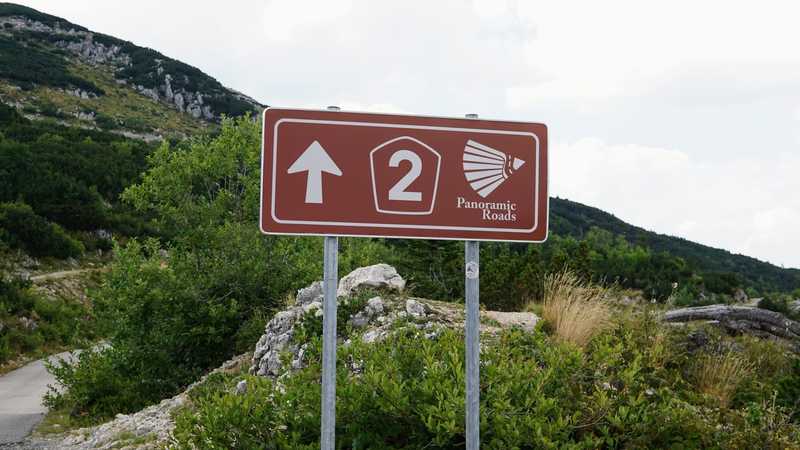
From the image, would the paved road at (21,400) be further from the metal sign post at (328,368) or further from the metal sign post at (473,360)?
the metal sign post at (473,360)

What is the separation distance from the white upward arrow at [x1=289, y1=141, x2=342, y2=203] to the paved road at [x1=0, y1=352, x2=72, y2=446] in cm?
878

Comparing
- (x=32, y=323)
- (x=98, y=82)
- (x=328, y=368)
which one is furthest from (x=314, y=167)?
(x=98, y=82)

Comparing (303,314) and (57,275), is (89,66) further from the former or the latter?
(303,314)

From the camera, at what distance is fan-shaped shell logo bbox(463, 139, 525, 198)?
3729 millimetres

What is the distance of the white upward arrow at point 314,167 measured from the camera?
3576 mm

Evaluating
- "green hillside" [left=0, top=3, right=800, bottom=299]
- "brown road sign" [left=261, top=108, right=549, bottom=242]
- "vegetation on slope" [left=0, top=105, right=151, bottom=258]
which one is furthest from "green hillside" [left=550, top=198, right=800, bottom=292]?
"brown road sign" [left=261, top=108, right=549, bottom=242]

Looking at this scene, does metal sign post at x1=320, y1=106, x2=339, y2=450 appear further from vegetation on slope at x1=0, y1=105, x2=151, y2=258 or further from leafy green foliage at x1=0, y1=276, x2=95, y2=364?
vegetation on slope at x1=0, y1=105, x2=151, y2=258

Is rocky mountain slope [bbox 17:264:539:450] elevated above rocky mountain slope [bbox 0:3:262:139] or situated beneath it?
situated beneath

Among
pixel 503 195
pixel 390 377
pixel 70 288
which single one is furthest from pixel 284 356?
pixel 70 288

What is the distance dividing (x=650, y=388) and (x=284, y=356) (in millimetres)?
3123

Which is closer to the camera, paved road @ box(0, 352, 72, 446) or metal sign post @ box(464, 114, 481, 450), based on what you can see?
metal sign post @ box(464, 114, 481, 450)

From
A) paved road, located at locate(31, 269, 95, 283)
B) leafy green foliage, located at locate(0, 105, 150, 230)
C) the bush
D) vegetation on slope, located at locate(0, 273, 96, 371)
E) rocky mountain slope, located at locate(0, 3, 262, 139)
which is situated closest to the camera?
vegetation on slope, located at locate(0, 273, 96, 371)

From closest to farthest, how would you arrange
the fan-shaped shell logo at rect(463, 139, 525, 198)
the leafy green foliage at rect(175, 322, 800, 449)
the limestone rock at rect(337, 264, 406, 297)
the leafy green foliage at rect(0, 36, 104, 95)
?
1. the fan-shaped shell logo at rect(463, 139, 525, 198)
2. the leafy green foliage at rect(175, 322, 800, 449)
3. the limestone rock at rect(337, 264, 406, 297)
4. the leafy green foliage at rect(0, 36, 104, 95)

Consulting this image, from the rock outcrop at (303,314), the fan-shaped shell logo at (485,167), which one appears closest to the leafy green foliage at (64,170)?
the rock outcrop at (303,314)
